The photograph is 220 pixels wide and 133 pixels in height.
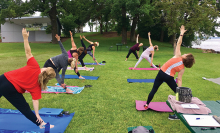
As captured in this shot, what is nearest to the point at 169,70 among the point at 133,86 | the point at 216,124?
the point at 216,124

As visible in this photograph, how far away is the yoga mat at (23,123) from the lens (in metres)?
2.94

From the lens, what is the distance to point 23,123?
3.23 meters

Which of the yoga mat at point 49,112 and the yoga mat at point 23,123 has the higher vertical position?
the yoga mat at point 49,112

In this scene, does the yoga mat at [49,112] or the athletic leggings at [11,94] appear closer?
the athletic leggings at [11,94]

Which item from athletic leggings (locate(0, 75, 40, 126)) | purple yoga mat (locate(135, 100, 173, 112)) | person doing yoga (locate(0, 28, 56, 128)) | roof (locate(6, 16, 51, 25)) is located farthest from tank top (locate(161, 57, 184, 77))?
roof (locate(6, 16, 51, 25))

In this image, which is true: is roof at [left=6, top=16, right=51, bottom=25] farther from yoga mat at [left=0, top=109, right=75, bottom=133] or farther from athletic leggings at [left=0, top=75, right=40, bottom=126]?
athletic leggings at [left=0, top=75, right=40, bottom=126]

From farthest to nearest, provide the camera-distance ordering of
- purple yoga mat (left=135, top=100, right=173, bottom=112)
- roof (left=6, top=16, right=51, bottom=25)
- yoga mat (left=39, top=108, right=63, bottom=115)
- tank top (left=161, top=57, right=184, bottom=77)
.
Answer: roof (left=6, top=16, right=51, bottom=25) → purple yoga mat (left=135, top=100, right=173, bottom=112) → yoga mat (left=39, top=108, right=63, bottom=115) → tank top (left=161, top=57, right=184, bottom=77)

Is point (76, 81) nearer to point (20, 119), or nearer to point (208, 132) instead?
point (20, 119)

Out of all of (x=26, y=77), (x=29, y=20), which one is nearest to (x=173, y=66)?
(x=26, y=77)

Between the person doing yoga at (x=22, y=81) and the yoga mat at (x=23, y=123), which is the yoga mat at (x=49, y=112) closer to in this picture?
the yoga mat at (x=23, y=123)

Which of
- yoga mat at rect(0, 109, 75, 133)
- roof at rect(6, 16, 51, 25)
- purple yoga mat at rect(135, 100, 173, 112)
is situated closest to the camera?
yoga mat at rect(0, 109, 75, 133)

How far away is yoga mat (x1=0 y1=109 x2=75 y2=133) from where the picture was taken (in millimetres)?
2943

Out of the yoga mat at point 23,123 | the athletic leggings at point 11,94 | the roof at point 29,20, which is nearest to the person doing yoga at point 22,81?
the athletic leggings at point 11,94

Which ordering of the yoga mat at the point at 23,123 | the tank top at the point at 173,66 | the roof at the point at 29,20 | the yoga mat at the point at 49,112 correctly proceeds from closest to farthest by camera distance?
the yoga mat at the point at 23,123, the tank top at the point at 173,66, the yoga mat at the point at 49,112, the roof at the point at 29,20
